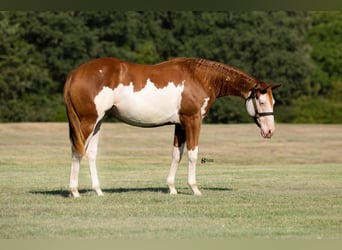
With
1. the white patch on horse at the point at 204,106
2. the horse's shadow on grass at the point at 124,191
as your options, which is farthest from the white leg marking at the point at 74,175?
the white patch on horse at the point at 204,106

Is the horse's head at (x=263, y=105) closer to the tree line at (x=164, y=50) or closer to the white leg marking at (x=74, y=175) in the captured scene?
the white leg marking at (x=74, y=175)

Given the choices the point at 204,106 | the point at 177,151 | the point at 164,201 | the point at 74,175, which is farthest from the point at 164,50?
the point at 164,201

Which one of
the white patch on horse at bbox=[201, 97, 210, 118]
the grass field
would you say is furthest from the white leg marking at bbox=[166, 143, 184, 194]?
the white patch on horse at bbox=[201, 97, 210, 118]

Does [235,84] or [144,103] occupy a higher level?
[235,84]

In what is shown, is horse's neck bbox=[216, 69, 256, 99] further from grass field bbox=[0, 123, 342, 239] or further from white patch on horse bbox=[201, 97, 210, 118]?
grass field bbox=[0, 123, 342, 239]

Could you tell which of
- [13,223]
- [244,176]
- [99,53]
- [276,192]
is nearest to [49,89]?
[99,53]

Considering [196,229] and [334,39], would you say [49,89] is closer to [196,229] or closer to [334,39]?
[334,39]

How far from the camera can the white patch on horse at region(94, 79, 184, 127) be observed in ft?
45.8

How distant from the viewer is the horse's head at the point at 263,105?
1453 centimetres

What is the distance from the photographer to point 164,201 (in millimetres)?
13680

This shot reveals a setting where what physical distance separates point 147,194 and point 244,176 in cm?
517

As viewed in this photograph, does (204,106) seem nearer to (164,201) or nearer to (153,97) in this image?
(153,97)

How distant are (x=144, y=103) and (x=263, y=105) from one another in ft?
6.19

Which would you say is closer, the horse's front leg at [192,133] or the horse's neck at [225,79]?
the horse's front leg at [192,133]
